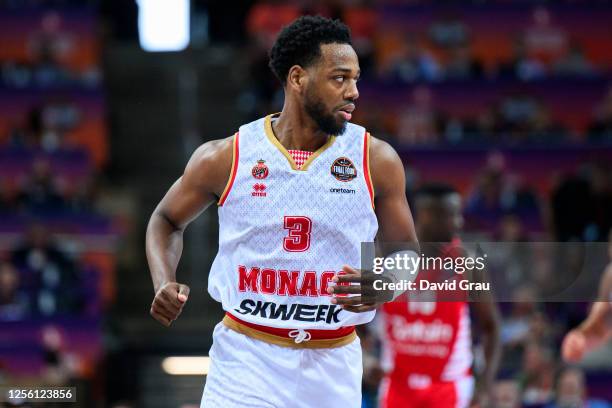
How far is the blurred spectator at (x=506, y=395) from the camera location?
8762 millimetres

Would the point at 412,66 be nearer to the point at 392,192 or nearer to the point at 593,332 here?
the point at 593,332

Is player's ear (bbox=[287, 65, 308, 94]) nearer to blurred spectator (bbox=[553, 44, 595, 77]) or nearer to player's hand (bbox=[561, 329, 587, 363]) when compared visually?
Answer: player's hand (bbox=[561, 329, 587, 363])

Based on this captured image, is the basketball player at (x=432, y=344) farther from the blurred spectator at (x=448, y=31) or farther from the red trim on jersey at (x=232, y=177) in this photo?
the blurred spectator at (x=448, y=31)

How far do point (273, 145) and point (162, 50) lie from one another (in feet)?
45.1

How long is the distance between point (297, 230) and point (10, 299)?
741 cm

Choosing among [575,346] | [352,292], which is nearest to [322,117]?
[352,292]

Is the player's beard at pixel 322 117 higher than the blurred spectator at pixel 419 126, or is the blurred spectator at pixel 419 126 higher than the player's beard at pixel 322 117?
the player's beard at pixel 322 117

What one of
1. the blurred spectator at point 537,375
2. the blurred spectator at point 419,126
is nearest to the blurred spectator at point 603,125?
the blurred spectator at point 419,126

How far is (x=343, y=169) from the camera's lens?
466 centimetres

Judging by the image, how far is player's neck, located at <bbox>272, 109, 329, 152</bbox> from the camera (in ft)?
15.7

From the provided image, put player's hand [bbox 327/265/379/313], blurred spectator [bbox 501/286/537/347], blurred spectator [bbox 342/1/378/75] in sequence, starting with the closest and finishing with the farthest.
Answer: player's hand [bbox 327/265/379/313], blurred spectator [bbox 501/286/537/347], blurred spectator [bbox 342/1/378/75]

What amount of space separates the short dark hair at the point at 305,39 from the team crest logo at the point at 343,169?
0.47m

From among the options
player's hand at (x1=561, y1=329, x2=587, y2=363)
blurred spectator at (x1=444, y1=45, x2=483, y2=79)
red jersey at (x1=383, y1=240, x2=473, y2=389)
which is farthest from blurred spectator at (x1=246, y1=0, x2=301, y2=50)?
player's hand at (x1=561, y1=329, x2=587, y2=363)

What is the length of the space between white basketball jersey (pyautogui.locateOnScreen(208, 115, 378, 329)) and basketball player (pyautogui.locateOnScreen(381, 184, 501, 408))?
2.58 m
